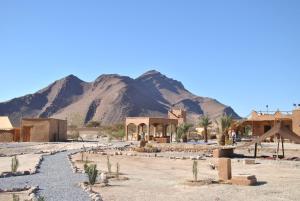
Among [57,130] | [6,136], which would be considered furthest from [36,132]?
[6,136]

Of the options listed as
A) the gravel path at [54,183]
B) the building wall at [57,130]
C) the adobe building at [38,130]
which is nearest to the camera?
the gravel path at [54,183]

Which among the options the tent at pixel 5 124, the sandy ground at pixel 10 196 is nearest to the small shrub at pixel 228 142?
the tent at pixel 5 124

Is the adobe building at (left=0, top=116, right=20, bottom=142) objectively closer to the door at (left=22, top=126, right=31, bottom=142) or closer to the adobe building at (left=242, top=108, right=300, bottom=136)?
the door at (left=22, top=126, right=31, bottom=142)

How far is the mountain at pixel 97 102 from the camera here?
143 meters

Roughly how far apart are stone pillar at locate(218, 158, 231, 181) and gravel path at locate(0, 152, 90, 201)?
14.8 feet

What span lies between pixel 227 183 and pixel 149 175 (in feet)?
12.6

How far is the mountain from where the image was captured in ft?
470

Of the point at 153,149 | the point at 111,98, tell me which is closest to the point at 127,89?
the point at 111,98

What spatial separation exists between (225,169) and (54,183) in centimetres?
552

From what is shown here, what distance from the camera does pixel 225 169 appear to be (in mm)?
15031

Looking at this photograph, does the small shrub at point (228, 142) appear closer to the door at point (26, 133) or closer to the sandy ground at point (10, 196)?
the door at point (26, 133)

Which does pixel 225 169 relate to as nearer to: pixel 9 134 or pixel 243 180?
pixel 243 180

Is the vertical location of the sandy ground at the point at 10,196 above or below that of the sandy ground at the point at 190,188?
below

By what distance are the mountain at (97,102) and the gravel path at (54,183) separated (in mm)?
115360
